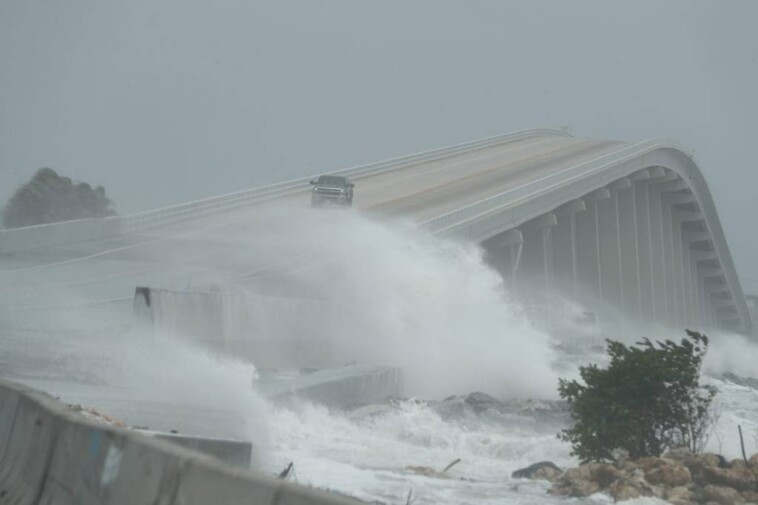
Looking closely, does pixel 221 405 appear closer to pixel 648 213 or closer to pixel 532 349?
pixel 532 349

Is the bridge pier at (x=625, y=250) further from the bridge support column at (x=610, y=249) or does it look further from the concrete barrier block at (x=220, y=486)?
A: the concrete barrier block at (x=220, y=486)

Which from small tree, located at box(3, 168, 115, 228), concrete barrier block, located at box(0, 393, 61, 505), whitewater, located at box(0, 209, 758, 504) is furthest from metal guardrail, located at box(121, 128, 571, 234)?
concrete barrier block, located at box(0, 393, 61, 505)

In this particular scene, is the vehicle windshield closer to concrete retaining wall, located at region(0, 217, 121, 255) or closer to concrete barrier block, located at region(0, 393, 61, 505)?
concrete retaining wall, located at region(0, 217, 121, 255)

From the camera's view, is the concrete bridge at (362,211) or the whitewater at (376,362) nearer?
the concrete bridge at (362,211)

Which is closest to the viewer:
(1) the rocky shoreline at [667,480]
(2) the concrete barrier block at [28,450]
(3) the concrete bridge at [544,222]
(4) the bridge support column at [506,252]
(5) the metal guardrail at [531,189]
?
(2) the concrete barrier block at [28,450]

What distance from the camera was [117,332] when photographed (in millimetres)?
19391

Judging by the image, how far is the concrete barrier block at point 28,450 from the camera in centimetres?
686

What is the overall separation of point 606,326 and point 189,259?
36.1m

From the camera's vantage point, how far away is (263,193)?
51875 millimetres

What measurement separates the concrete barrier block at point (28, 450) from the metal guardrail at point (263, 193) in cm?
A: 3189

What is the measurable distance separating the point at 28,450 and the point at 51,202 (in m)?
43.4

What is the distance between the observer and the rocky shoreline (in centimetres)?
1143

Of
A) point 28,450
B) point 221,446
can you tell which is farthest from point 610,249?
point 28,450

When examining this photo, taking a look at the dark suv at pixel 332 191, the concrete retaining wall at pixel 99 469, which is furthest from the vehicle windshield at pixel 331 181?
the concrete retaining wall at pixel 99 469
